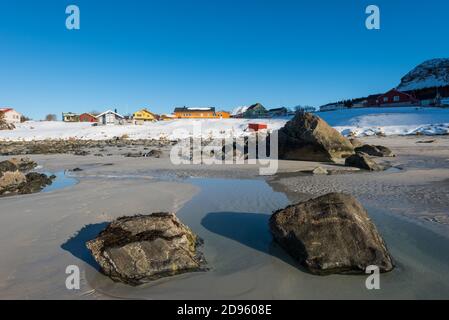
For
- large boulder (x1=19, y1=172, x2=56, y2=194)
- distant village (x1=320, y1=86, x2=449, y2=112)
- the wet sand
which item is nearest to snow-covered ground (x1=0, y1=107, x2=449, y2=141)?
distant village (x1=320, y1=86, x2=449, y2=112)

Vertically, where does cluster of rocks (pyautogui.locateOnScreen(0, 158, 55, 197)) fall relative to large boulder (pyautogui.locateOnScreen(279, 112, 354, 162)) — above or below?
below

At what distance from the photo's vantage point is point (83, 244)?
5.75 m

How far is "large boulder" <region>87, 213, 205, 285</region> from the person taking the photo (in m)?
4.46

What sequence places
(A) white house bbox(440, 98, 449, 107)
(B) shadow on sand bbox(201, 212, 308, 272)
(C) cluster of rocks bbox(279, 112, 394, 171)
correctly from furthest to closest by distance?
(A) white house bbox(440, 98, 449, 107), (C) cluster of rocks bbox(279, 112, 394, 171), (B) shadow on sand bbox(201, 212, 308, 272)

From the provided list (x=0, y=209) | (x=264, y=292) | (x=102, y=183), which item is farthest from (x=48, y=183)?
(x=264, y=292)

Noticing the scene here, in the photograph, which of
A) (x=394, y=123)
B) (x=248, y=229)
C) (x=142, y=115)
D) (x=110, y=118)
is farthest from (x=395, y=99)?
(x=248, y=229)

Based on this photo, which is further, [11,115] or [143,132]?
[11,115]

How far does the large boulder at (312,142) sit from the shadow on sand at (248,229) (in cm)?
1071

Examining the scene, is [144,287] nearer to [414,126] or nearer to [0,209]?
[0,209]

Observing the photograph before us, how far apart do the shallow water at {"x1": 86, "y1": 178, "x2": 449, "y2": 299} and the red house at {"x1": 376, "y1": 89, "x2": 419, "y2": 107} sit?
72.1m

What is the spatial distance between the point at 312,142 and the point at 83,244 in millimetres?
13779

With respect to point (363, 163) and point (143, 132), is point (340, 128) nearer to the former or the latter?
point (143, 132)

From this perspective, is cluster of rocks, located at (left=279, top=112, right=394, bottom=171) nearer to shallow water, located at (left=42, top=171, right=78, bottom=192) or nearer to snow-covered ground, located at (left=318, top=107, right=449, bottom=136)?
shallow water, located at (left=42, top=171, right=78, bottom=192)

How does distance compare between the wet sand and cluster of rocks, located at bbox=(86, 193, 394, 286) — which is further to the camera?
cluster of rocks, located at bbox=(86, 193, 394, 286)
